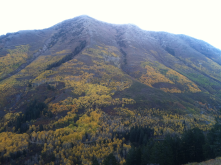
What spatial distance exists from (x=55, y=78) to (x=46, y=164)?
7531cm

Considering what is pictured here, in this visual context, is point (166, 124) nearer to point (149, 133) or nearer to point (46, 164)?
point (149, 133)

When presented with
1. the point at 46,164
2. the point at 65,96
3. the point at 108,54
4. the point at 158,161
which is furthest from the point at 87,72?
the point at 158,161

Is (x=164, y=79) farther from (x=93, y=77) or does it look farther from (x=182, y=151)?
(x=182, y=151)

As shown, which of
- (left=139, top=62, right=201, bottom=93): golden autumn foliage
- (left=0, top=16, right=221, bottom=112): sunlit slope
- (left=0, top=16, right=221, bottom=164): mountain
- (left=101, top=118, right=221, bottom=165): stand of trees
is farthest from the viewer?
(left=139, top=62, right=201, bottom=93): golden autumn foliage

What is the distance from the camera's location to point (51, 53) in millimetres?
176250

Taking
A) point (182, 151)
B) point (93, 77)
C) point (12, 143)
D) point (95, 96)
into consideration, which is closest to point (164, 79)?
point (93, 77)

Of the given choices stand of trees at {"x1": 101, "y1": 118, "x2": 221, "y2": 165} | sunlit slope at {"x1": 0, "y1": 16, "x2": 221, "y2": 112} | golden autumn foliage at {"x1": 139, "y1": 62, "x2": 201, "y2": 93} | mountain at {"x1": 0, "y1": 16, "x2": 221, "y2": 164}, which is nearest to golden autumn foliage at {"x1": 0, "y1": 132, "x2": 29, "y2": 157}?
mountain at {"x1": 0, "y1": 16, "x2": 221, "y2": 164}

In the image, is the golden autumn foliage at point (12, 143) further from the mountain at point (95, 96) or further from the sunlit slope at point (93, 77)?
the sunlit slope at point (93, 77)

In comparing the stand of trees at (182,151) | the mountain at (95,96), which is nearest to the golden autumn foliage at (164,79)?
the mountain at (95,96)

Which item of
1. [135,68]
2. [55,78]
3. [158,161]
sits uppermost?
[135,68]

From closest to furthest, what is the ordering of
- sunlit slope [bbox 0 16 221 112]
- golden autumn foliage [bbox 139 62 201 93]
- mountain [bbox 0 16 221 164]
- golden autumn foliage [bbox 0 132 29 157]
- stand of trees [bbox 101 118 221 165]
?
stand of trees [bbox 101 118 221 165]
golden autumn foliage [bbox 0 132 29 157]
mountain [bbox 0 16 221 164]
sunlit slope [bbox 0 16 221 112]
golden autumn foliage [bbox 139 62 201 93]

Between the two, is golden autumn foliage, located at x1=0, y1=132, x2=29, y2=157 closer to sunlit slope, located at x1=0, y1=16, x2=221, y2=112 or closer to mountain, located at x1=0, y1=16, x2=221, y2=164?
mountain, located at x1=0, y1=16, x2=221, y2=164

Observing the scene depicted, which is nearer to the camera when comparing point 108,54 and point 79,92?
point 79,92

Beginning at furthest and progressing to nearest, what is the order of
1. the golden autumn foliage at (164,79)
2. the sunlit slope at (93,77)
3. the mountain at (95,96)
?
the golden autumn foliage at (164,79) < the sunlit slope at (93,77) < the mountain at (95,96)
